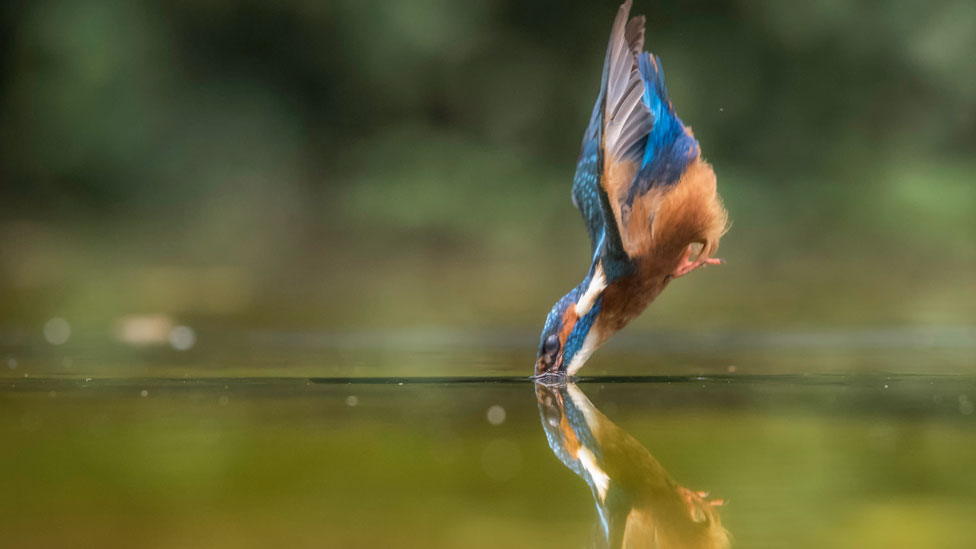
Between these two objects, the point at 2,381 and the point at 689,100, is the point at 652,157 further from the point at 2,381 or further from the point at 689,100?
the point at 689,100

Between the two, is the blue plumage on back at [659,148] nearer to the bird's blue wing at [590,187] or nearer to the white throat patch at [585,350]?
the bird's blue wing at [590,187]

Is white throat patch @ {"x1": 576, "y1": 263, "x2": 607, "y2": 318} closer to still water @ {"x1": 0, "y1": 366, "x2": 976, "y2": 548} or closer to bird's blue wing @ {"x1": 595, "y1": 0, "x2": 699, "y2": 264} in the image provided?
bird's blue wing @ {"x1": 595, "y1": 0, "x2": 699, "y2": 264}

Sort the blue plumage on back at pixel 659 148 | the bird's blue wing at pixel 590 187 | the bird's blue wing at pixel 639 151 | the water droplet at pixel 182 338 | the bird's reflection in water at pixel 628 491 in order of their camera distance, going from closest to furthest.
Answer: the bird's reflection in water at pixel 628 491
the bird's blue wing at pixel 639 151
the blue plumage on back at pixel 659 148
the bird's blue wing at pixel 590 187
the water droplet at pixel 182 338

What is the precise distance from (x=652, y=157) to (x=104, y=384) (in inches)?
54.8

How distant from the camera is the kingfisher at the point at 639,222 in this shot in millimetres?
2746

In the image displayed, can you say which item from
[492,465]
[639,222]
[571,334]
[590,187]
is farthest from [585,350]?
[492,465]

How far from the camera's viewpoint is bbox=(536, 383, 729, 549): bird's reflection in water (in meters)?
1.18

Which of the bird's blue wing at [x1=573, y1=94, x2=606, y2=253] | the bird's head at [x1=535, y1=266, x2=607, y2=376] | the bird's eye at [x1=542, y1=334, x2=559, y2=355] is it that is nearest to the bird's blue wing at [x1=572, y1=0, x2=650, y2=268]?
the bird's blue wing at [x1=573, y1=94, x2=606, y2=253]

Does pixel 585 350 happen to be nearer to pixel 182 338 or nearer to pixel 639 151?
pixel 639 151

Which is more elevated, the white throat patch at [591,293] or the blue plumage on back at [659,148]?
the blue plumage on back at [659,148]

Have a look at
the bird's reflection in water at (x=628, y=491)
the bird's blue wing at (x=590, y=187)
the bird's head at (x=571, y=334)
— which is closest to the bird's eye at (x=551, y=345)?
the bird's head at (x=571, y=334)

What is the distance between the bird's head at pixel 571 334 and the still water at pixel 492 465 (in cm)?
22

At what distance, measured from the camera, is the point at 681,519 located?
4.07 ft

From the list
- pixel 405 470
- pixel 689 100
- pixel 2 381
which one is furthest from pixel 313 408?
pixel 689 100
